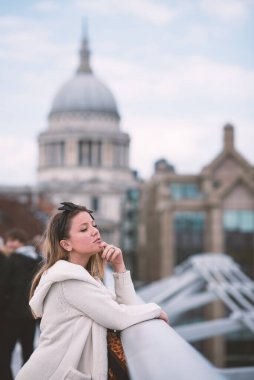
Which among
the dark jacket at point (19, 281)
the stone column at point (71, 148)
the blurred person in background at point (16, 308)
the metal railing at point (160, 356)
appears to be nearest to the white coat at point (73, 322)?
the metal railing at point (160, 356)

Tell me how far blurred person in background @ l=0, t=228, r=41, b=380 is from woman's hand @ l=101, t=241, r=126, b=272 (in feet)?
8.60

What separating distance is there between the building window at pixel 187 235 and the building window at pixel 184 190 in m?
2.99

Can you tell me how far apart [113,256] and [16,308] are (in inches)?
114

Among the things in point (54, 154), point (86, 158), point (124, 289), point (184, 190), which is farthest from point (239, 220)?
point (86, 158)

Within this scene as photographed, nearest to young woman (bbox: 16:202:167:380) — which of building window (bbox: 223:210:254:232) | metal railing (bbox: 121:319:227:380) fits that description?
metal railing (bbox: 121:319:227:380)

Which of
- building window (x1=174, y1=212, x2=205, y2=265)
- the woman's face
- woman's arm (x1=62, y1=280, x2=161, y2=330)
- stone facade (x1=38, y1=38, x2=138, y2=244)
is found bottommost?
woman's arm (x1=62, y1=280, x2=161, y2=330)

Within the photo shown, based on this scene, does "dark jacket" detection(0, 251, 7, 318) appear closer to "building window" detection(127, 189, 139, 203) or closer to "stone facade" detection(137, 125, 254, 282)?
"stone facade" detection(137, 125, 254, 282)

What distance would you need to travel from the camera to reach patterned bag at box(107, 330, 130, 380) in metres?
4.01

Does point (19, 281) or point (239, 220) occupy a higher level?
point (239, 220)

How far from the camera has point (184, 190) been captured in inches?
2389

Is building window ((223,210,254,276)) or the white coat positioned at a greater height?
building window ((223,210,254,276))

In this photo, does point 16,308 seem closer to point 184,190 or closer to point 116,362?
point 116,362

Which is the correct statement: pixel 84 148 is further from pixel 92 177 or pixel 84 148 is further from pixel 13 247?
pixel 13 247

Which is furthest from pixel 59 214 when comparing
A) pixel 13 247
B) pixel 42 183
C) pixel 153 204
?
pixel 42 183
